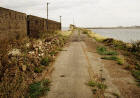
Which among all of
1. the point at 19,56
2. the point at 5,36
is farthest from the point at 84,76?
the point at 5,36

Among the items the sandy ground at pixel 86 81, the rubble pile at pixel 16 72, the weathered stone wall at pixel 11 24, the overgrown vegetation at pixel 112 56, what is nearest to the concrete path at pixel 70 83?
the sandy ground at pixel 86 81

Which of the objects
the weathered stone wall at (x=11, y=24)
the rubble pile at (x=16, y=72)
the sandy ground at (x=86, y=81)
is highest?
the weathered stone wall at (x=11, y=24)

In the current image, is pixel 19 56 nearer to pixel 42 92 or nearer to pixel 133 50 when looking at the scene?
pixel 42 92

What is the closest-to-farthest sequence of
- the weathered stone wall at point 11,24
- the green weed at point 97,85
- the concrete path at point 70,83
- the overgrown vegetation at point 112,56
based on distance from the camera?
1. the concrete path at point 70,83
2. the green weed at point 97,85
3. the weathered stone wall at point 11,24
4. the overgrown vegetation at point 112,56

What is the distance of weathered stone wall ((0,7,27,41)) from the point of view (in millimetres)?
5698

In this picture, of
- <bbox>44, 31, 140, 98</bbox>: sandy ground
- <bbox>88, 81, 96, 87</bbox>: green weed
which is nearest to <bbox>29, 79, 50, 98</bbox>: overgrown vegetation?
<bbox>44, 31, 140, 98</bbox>: sandy ground

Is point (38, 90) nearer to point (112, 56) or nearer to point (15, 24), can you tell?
point (15, 24)

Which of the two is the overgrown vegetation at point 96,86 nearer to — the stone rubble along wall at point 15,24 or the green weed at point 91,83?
the green weed at point 91,83

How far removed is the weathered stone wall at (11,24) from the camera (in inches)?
224

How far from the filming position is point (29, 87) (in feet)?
13.1

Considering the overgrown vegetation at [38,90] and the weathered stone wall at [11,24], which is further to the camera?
the weathered stone wall at [11,24]

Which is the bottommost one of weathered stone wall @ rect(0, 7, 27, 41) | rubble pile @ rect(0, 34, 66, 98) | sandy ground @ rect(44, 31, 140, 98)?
sandy ground @ rect(44, 31, 140, 98)

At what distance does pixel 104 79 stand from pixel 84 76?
0.82 meters

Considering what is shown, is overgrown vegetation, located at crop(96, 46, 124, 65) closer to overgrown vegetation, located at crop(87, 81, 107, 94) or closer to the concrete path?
the concrete path
